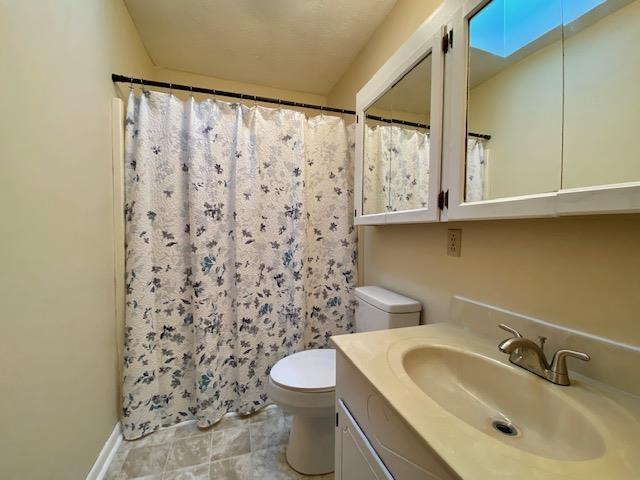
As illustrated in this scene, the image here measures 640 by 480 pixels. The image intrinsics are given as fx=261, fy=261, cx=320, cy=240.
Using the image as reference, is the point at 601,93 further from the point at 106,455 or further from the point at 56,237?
the point at 106,455

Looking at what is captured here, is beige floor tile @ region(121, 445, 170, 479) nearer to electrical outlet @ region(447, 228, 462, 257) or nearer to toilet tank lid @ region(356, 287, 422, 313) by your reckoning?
toilet tank lid @ region(356, 287, 422, 313)

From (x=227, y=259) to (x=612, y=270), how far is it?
5.22 feet

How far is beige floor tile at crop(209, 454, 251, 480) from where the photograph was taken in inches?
48.2

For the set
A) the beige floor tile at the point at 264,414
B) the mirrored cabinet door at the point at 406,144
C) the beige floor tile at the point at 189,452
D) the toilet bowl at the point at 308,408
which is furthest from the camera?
the beige floor tile at the point at 264,414

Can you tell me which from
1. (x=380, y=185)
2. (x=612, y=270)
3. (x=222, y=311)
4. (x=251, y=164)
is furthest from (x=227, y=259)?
(x=612, y=270)

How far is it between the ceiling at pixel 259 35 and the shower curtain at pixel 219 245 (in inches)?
20.7

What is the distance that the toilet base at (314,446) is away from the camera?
1251 mm

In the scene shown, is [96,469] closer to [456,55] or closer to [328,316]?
[328,316]

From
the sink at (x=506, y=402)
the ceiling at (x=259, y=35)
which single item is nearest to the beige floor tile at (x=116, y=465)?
the sink at (x=506, y=402)

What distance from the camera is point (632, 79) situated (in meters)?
0.54

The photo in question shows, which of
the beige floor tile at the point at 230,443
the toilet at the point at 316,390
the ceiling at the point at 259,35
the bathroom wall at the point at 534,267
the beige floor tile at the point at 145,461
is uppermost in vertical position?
the ceiling at the point at 259,35

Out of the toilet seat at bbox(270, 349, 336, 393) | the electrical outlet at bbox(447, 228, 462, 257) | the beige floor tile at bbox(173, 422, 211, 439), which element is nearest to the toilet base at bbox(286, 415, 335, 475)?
the toilet seat at bbox(270, 349, 336, 393)

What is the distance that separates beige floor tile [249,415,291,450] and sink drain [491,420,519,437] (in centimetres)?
119

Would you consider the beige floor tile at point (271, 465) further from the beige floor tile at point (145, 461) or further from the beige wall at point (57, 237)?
the beige wall at point (57, 237)
